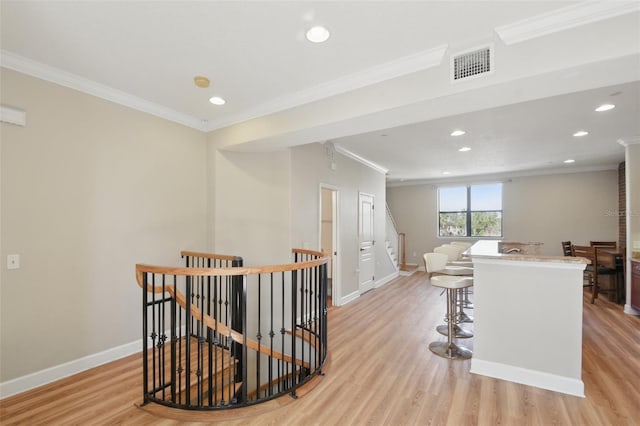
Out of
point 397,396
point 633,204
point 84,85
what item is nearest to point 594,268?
point 633,204

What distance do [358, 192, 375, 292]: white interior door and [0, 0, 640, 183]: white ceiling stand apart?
2741 mm

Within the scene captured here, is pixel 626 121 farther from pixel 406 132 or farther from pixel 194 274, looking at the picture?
pixel 194 274

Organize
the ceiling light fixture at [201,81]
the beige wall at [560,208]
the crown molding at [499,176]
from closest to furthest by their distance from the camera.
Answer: the ceiling light fixture at [201,81] < the beige wall at [560,208] < the crown molding at [499,176]

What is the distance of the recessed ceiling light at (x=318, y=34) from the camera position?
83.3 inches

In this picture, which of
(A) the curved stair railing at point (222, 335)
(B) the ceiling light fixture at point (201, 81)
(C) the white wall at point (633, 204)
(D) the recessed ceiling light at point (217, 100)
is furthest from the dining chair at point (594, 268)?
(B) the ceiling light fixture at point (201, 81)

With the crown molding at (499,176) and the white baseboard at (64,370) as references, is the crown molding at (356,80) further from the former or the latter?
the crown molding at (499,176)

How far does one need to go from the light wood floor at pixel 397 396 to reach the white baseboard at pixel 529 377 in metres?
0.07

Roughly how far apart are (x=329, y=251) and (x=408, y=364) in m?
3.10

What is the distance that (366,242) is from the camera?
6.24m

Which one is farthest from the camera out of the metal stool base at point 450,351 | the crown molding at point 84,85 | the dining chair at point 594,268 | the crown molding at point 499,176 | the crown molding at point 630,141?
the crown molding at point 499,176

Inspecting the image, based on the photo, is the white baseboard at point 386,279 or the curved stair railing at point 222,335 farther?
the white baseboard at point 386,279

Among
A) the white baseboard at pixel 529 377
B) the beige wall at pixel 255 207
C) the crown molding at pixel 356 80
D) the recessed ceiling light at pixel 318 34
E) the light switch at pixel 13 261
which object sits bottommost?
the white baseboard at pixel 529 377

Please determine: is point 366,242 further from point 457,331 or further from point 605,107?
point 605,107

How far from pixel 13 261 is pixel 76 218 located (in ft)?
1.87
